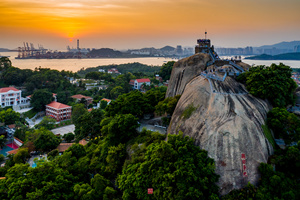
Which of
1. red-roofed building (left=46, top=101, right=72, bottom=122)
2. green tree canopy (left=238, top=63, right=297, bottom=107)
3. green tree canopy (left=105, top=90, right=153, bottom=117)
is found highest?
green tree canopy (left=238, top=63, right=297, bottom=107)

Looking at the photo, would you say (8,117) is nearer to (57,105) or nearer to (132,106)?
(57,105)

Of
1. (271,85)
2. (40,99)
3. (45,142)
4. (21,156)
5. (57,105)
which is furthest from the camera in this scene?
(40,99)

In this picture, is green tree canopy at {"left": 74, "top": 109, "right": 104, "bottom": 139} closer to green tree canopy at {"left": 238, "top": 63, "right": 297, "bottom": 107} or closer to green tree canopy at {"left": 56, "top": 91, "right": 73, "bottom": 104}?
green tree canopy at {"left": 238, "top": 63, "right": 297, "bottom": 107}

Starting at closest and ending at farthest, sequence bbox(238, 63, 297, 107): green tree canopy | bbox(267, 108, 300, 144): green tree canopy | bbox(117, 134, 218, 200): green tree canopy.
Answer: bbox(117, 134, 218, 200): green tree canopy, bbox(267, 108, 300, 144): green tree canopy, bbox(238, 63, 297, 107): green tree canopy

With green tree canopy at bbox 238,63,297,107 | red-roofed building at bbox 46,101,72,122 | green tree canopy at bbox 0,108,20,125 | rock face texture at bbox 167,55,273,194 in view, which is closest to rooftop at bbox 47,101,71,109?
red-roofed building at bbox 46,101,72,122

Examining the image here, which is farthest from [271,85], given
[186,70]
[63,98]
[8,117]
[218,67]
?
[63,98]

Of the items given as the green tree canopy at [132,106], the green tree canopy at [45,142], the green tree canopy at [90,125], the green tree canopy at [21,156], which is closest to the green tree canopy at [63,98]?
the green tree canopy at [45,142]

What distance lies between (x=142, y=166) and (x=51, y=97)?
32.4 metres

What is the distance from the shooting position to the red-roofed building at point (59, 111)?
35.0 m

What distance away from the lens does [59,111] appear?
35.0 metres

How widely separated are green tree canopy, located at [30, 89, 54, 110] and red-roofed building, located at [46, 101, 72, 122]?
126cm

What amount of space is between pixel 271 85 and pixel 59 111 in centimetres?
3053

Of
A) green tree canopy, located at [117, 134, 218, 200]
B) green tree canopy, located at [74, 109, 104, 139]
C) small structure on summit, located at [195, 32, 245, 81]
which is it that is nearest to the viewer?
green tree canopy, located at [117, 134, 218, 200]

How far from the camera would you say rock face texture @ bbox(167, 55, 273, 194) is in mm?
9852
